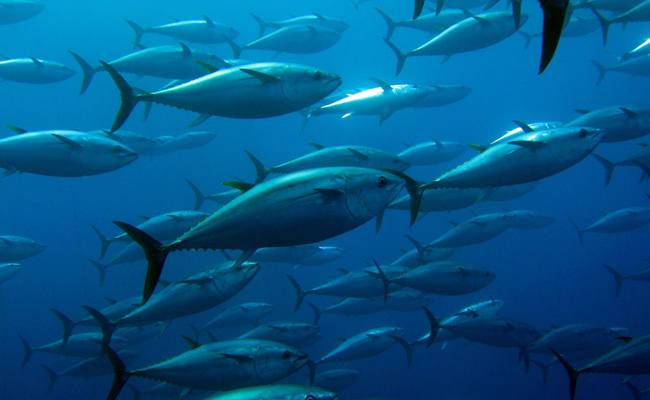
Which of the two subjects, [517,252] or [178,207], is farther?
[517,252]

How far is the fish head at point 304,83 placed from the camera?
2.07m

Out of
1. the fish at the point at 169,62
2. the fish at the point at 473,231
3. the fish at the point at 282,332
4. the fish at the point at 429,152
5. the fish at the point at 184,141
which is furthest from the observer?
the fish at the point at 184,141

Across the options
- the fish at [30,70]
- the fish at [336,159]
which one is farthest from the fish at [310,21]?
the fish at [336,159]

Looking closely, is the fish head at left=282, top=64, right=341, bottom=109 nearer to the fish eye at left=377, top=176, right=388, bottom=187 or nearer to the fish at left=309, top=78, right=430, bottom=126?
the fish eye at left=377, top=176, right=388, bottom=187

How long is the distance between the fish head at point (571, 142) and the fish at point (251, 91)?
1.28 meters

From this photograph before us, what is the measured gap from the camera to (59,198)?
62.0ft

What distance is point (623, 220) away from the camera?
5.78 meters

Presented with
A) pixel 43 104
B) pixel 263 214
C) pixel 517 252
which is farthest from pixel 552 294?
pixel 43 104

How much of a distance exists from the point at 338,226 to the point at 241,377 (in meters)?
1.65

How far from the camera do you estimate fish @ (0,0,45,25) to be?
5938mm

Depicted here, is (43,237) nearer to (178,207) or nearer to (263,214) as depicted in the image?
(178,207)

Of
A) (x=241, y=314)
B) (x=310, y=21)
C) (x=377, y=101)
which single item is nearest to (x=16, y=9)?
(x=310, y=21)

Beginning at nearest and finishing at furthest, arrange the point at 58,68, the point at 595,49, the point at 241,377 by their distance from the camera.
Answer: the point at 241,377 → the point at 58,68 → the point at 595,49

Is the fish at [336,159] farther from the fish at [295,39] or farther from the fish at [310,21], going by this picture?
the fish at [310,21]
